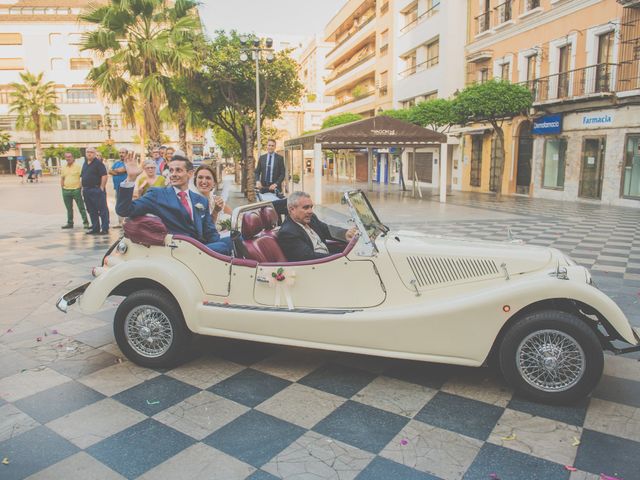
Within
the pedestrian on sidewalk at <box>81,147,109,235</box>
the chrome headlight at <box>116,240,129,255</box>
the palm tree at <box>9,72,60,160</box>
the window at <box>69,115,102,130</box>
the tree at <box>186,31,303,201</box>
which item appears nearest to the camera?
the chrome headlight at <box>116,240,129,255</box>

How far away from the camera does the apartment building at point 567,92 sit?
17312mm

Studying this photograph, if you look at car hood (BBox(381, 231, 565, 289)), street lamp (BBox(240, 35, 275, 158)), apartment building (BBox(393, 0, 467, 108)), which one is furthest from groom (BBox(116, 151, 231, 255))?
apartment building (BBox(393, 0, 467, 108))

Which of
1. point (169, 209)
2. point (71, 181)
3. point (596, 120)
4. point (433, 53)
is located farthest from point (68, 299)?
point (433, 53)

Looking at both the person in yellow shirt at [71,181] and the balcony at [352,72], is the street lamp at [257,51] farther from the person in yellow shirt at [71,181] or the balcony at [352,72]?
the balcony at [352,72]

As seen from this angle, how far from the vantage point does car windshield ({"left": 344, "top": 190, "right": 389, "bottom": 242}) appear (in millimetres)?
3770

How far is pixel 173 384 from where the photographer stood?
3.74 meters

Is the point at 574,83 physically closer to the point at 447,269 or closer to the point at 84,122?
the point at 447,269

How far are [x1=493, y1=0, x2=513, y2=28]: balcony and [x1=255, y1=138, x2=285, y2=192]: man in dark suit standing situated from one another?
18.6m

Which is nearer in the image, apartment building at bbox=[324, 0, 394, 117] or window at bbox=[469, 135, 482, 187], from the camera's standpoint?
window at bbox=[469, 135, 482, 187]

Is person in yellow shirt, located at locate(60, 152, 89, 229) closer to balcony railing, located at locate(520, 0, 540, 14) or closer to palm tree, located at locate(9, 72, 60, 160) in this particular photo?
balcony railing, located at locate(520, 0, 540, 14)

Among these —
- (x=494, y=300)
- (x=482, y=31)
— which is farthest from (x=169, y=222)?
(x=482, y=31)

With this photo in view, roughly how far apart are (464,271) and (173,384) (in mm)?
2303

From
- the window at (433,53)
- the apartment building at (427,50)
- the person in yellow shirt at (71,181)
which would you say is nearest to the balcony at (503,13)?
the apartment building at (427,50)

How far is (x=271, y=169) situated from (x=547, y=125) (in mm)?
15312
